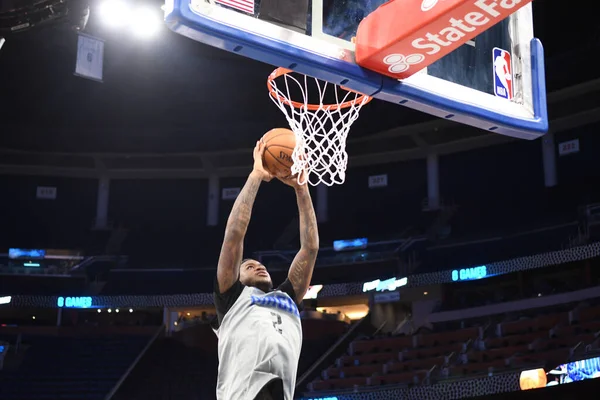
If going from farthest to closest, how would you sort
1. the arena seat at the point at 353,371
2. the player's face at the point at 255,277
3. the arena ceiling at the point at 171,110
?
the arena ceiling at the point at 171,110
the arena seat at the point at 353,371
the player's face at the point at 255,277

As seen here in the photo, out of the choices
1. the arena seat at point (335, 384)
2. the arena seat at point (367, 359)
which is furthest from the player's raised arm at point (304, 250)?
the arena seat at point (367, 359)

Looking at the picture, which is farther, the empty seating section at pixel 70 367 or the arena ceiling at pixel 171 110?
the empty seating section at pixel 70 367

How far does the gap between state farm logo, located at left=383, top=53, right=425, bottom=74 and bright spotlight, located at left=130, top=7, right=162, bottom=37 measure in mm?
11295

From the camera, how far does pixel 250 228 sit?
2339 centimetres

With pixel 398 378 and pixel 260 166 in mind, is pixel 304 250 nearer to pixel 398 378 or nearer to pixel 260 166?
pixel 260 166

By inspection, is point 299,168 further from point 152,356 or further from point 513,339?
point 152,356

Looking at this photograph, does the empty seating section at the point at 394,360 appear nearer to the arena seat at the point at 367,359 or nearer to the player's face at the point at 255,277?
the arena seat at the point at 367,359

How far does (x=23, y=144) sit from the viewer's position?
2202 cm

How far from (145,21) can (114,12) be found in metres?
0.65

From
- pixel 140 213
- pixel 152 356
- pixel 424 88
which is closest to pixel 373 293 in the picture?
pixel 152 356

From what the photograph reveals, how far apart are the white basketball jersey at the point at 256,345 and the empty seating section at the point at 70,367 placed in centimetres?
1508

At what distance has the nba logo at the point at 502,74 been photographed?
4.46 m

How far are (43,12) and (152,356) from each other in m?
10.4

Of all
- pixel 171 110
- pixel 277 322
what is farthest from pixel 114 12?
pixel 277 322
